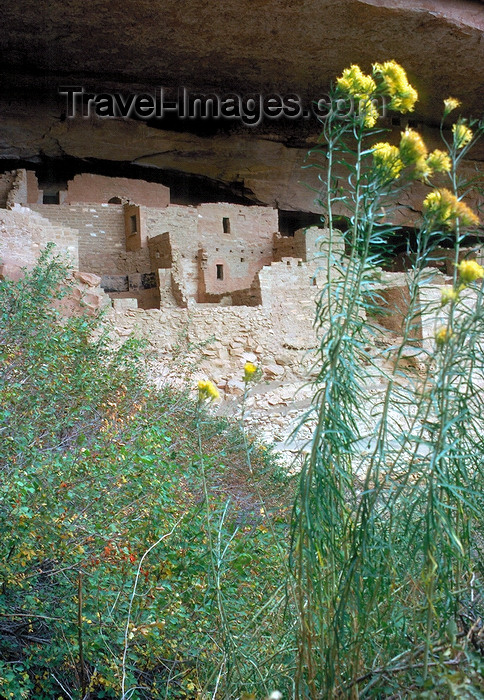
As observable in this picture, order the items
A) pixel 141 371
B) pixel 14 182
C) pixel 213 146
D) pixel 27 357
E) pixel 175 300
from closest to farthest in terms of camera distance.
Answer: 1. pixel 27 357
2. pixel 141 371
3. pixel 175 300
4. pixel 14 182
5. pixel 213 146

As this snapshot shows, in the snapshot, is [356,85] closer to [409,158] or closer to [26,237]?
[409,158]

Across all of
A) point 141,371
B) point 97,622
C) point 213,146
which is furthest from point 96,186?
point 97,622

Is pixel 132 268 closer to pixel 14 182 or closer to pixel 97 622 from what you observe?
pixel 14 182

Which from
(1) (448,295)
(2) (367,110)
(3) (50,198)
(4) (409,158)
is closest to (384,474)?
(1) (448,295)

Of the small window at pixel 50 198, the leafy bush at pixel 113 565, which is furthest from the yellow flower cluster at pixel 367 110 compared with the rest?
the small window at pixel 50 198

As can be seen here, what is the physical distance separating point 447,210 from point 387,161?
22 cm

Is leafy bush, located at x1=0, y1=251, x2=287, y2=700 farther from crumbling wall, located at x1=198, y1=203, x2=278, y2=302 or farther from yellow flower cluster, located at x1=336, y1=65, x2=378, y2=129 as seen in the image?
crumbling wall, located at x1=198, y1=203, x2=278, y2=302

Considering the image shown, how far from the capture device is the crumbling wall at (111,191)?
12789 mm

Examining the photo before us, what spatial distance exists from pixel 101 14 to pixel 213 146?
465 centimetres

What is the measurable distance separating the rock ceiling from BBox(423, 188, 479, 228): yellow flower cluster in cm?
977

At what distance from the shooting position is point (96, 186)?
42.6 ft

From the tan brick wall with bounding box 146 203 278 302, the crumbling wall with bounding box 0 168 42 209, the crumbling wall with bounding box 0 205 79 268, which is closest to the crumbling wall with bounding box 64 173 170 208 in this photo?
the crumbling wall with bounding box 0 168 42 209

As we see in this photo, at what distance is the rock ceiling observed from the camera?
10.6 meters

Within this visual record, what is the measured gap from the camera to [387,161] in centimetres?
176
